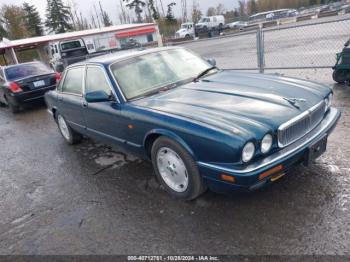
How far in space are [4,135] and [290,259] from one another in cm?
714

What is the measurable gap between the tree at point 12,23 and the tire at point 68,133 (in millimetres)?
60665

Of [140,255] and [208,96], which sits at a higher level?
[208,96]

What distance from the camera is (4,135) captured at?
7.39 meters

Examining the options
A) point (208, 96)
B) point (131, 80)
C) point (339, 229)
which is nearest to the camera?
point (339, 229)

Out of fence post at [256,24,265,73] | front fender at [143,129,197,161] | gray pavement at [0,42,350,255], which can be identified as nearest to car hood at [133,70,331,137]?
front fender at [143,129,197,161]

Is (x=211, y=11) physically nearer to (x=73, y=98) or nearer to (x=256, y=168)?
(x=73, y=98)

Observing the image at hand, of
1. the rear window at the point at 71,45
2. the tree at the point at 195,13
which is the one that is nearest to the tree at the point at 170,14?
the tree at the point at 195,13

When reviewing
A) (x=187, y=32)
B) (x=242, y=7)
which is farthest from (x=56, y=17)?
(x=242, y=7)

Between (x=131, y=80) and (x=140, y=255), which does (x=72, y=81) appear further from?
(x=140, y=255)

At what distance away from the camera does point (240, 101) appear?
318cm

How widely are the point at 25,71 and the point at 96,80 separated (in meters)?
6.90

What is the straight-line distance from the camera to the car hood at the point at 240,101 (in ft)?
9.13

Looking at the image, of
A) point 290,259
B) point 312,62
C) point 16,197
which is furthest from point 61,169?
point 312,62

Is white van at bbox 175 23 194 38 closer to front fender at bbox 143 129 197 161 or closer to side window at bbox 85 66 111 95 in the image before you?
side window at bbox 85 66 111 95
